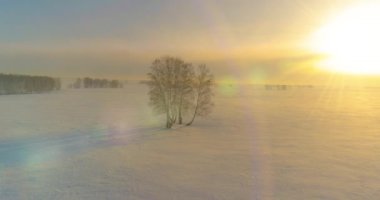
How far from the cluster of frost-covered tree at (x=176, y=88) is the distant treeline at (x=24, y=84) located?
83.3 m

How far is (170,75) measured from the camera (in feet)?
113

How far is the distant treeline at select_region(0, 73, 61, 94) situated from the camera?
101375 mm

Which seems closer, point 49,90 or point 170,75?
point 170,75

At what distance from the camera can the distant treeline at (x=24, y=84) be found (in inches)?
3991

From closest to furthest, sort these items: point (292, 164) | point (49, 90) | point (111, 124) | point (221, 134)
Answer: point (292, 164) < point (221, 134) < point (111, 124) < point (49, 90)

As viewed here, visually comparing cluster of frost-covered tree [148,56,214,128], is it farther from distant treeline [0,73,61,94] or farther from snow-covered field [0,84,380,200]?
distant treeline [0,73,61,94]

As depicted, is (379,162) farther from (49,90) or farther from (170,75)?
(49,90)

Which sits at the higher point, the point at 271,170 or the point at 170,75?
the point at 170,75

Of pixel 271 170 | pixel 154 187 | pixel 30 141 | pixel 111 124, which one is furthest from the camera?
pixel 111 124

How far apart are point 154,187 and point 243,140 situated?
12415 millimetres

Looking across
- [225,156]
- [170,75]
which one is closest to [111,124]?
[170,75]

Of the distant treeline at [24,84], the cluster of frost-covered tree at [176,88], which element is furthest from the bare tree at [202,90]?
the distant treeline at [24,84]

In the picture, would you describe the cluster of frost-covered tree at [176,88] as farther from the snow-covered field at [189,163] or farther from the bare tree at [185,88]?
the snow-covered field at [189,163]

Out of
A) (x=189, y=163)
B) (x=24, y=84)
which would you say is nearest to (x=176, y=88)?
(x=189, y=163)
